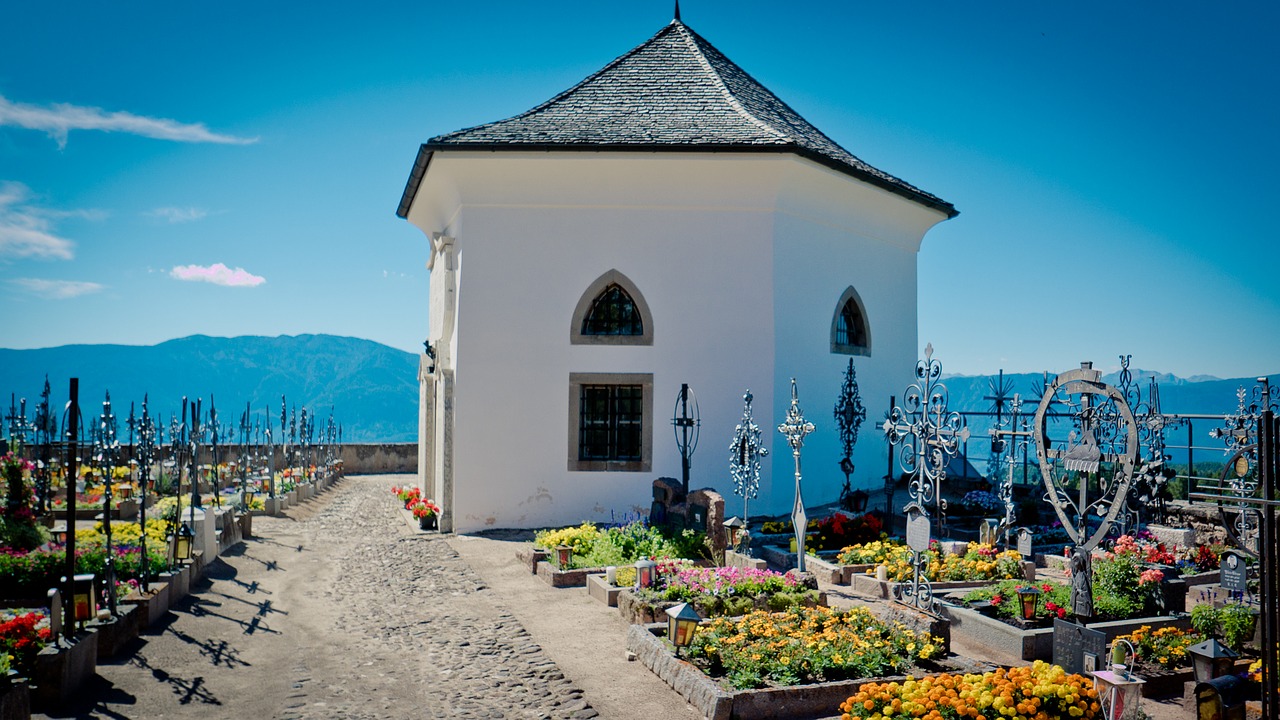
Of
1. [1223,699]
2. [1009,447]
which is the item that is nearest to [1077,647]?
[1223,699]

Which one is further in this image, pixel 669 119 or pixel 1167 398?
pixel 1167 398

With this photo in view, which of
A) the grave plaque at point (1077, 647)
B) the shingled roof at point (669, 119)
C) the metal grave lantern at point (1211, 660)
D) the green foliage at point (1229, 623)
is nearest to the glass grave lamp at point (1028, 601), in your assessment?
the grave plaque at point (1077, 647)

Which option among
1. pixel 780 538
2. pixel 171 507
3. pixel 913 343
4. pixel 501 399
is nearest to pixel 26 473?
pixel 171 507

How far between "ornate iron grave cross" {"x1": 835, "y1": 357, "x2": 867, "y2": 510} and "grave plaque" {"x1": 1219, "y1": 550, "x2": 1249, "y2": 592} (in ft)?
25.0

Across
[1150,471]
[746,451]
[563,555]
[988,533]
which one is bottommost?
[563,555]

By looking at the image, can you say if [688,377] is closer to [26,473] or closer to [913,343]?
[913,343]

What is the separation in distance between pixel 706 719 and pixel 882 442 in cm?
1401

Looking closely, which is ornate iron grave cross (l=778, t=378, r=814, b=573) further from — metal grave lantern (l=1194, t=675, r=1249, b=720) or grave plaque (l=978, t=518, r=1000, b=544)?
metal grave lantern (l=1194, t=675, r=1249, b=720)

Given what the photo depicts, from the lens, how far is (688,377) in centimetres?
1617

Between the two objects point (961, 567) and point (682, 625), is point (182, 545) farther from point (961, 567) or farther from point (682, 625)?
point (961, 567)

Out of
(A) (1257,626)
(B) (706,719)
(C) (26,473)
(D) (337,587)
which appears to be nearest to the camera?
(B) (706,719)

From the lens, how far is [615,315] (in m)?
16.4

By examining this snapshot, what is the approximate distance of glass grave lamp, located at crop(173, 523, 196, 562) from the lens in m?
10.9

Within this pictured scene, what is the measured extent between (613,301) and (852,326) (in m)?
5.72
